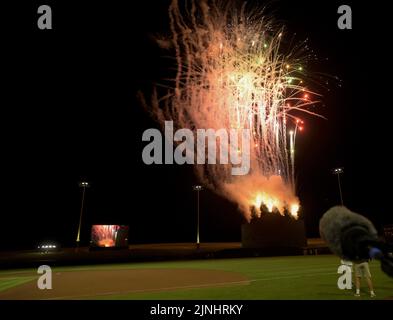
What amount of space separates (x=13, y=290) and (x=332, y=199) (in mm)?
69487

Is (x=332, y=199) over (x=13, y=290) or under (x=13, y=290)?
over

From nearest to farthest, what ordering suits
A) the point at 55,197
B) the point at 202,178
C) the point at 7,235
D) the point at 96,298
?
Result: the point at 96,298 < the point at 7,235 < the point at 55,197 < the point at 202,178

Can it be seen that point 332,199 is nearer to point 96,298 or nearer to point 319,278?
point 319,278

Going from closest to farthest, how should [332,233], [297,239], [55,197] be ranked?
1. [332,233]
2. [297,239]
3. [55,197]

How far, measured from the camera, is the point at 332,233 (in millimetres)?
2518

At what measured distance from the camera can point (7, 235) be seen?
54.2m

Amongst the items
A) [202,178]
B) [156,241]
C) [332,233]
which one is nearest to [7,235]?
[156,241]

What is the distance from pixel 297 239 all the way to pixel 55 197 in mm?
42939

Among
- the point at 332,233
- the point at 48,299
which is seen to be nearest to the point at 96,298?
the point at 48,299

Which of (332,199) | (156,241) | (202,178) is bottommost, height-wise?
(156,241)

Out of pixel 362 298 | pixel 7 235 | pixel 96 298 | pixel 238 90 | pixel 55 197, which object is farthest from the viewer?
pixel 55 197

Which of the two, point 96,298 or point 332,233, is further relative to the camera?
point 96,298

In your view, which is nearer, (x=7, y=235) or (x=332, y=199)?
(x=7, y=235)
